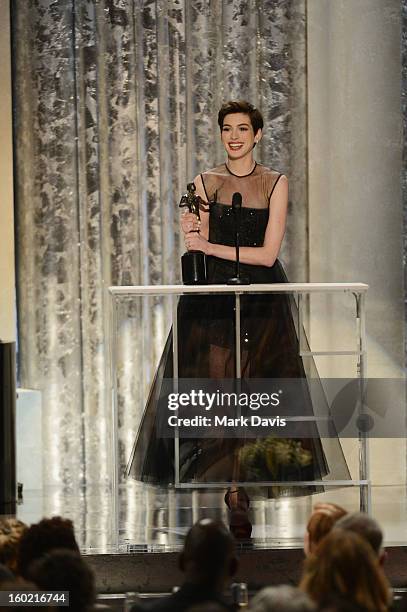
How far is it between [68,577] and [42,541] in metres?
A: 0.34

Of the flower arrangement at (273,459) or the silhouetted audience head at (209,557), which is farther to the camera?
the flower arrangement at (273,459)

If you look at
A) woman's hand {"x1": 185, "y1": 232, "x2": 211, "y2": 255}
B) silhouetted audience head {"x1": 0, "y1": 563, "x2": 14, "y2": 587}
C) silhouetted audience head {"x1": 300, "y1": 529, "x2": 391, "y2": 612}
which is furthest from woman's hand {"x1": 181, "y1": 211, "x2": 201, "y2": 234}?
silhouetted audience head {"x1": 300, "y1": 529, "x2": 391, "y2": 612}

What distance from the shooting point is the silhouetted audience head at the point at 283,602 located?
227 centimetres

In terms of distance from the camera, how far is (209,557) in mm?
3020

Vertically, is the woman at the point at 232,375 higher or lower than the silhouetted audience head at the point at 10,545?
higher

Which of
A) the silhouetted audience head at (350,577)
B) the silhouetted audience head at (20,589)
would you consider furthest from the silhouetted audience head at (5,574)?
the silhouetted audience head at (350,577)

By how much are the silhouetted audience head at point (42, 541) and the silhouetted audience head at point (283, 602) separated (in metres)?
0.92

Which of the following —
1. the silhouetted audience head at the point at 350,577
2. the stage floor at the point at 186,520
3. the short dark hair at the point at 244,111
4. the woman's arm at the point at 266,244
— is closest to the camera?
the silhouetted audience head at the point at 350,577

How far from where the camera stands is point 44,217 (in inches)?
256

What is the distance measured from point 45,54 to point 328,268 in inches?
77.0

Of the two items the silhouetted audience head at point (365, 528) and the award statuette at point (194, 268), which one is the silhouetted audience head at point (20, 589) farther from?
the award statuette at point (194, 268)

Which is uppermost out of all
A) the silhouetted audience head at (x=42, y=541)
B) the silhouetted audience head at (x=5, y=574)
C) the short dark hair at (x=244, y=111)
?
the short dark hair at (x=244, y=111)

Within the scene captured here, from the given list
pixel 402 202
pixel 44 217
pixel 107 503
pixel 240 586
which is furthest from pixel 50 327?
pixel 240 586

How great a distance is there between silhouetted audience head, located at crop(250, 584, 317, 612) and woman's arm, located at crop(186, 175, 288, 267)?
2561 mm
